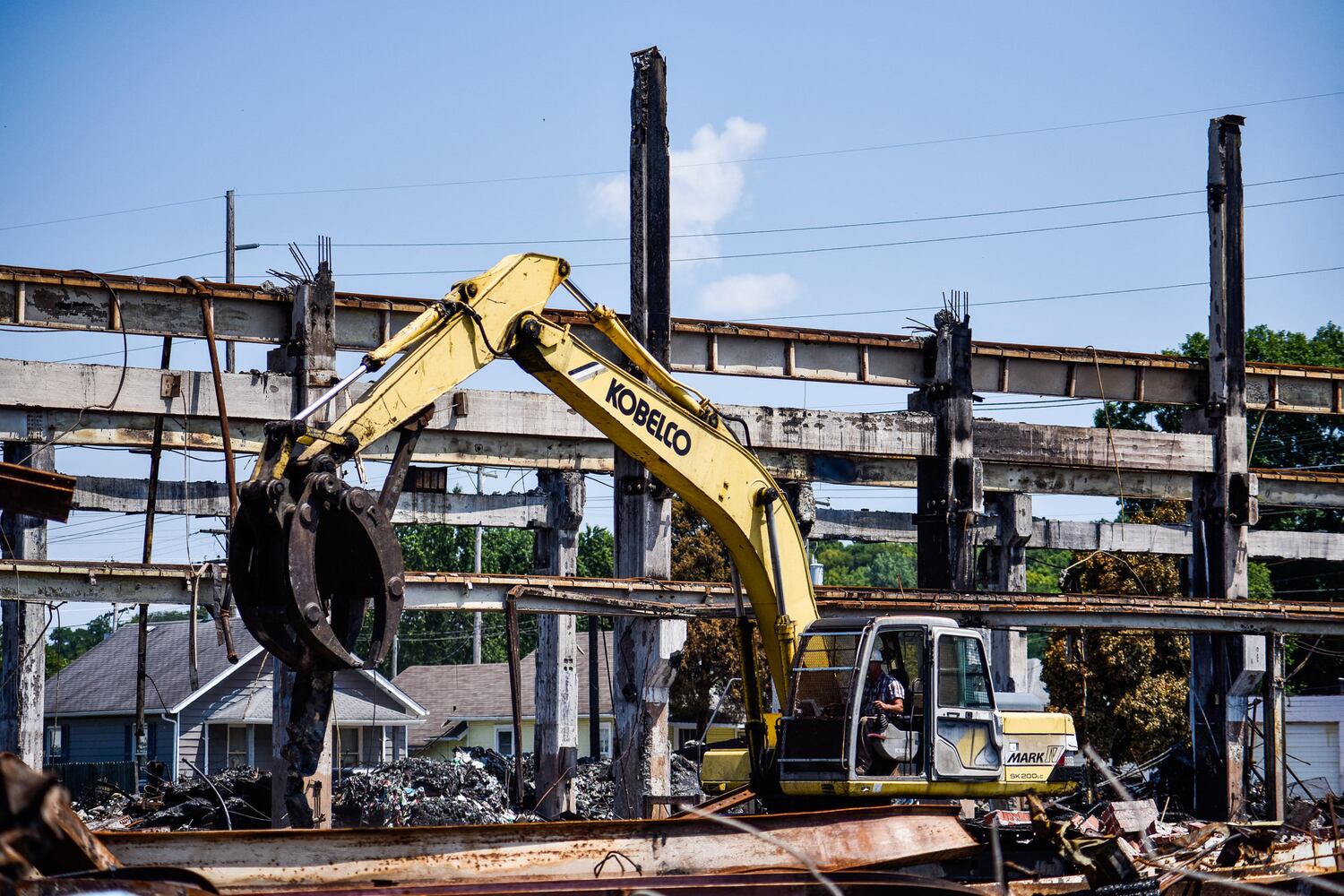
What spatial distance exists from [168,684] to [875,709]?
34968 mm

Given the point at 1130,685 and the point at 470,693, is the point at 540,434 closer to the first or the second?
the point at 1130,685

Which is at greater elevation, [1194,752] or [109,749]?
[1194,752]

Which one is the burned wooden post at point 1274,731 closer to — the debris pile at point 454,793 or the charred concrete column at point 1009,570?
the charred concrete column at point 1009,570

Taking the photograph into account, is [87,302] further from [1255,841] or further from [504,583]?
[1255,841]

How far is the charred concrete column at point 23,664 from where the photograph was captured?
66.8 ft

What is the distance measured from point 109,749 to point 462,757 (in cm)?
1313

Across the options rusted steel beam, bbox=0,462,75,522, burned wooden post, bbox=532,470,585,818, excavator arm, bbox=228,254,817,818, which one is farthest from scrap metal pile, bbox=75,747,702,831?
rusted steel beam, bbox=0,462,75,522

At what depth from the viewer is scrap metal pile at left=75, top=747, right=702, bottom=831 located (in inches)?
770

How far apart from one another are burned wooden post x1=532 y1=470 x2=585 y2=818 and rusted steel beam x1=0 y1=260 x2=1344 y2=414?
438cm

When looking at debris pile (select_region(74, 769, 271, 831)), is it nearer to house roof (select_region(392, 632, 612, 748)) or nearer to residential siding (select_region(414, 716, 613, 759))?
house roof (select_region(392, 632, 612, 748))

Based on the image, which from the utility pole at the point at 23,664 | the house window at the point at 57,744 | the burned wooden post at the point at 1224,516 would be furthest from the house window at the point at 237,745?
the burned wooden post at the point at 1224,516

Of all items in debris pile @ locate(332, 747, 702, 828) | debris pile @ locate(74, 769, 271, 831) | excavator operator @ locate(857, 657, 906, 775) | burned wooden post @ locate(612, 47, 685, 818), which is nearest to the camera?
excavator operator @ locate(857, 657, 906, 775)

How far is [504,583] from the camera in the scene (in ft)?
57.5

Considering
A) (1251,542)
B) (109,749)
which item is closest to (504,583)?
(1251,542)
